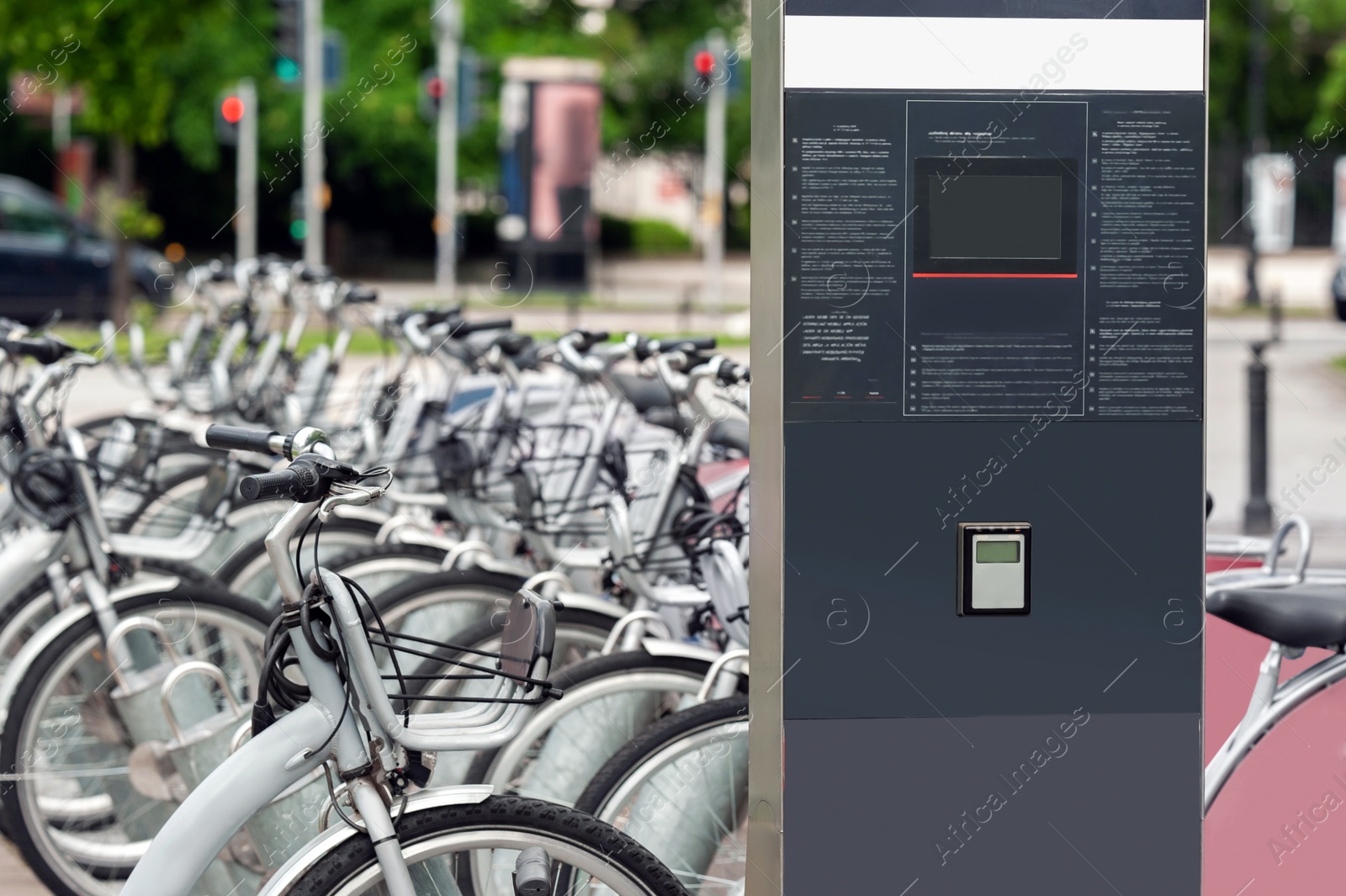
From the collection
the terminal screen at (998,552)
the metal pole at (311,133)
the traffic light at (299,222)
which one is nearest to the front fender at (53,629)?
the terminal screen at (998,552)

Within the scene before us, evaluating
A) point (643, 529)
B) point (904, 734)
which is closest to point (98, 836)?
→ point (643, 529)

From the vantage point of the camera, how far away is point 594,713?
3406 mm

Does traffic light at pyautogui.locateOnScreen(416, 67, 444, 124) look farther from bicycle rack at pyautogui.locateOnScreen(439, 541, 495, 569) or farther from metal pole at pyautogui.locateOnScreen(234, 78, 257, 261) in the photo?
bicycle rack at pyautogui.locateOnScreen(439, 541, 495, 569)

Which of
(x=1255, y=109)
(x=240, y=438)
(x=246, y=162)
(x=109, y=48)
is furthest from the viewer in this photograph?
Result: (x=1255, y=109)

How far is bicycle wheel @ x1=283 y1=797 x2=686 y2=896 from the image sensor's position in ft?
8.05

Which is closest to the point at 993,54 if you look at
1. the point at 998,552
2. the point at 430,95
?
the point at 998,552

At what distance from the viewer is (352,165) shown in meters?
31.5

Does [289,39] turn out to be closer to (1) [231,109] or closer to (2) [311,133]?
(1) [231,109]

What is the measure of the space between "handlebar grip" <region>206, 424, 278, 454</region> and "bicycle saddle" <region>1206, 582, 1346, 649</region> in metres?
1.80

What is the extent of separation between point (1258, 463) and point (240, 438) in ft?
23.1

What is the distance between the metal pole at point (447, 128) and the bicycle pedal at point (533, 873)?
2302 cm

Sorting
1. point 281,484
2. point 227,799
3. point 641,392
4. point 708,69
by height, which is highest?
point 708,69

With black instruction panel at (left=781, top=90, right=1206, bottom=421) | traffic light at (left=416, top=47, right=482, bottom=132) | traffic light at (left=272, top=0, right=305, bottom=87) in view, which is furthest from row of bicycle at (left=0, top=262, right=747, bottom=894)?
traffic light at (left=416, top=47, right=482, bottom=132)

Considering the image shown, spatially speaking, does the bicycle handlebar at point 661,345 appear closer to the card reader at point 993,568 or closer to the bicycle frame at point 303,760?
the card reader at point 993,568
